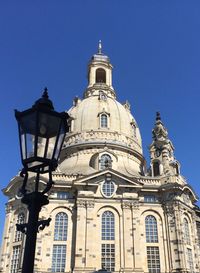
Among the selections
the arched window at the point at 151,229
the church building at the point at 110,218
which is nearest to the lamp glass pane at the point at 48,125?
the church building at the point at 110,218

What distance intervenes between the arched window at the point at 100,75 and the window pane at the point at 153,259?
35.3 metres

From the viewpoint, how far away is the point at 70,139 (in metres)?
49.5

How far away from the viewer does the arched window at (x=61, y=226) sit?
1471 inches

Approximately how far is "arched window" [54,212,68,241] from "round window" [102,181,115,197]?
531 centimetres

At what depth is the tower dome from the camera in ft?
146

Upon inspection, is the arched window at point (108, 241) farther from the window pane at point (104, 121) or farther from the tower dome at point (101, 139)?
the window pane at point (104, 121)

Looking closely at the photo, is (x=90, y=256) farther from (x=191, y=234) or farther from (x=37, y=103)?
(x=37, y=103)

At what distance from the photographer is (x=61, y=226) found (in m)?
38.1

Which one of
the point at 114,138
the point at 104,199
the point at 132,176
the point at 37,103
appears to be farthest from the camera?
the point at 114,138

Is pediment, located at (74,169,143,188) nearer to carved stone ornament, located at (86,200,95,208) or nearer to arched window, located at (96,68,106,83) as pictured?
carved stone ornament, located at (86,200,95,208)

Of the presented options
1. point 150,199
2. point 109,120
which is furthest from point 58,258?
point 109,120

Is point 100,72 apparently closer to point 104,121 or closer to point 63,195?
point 104,121

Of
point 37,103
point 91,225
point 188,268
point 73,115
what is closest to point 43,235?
point 91,225

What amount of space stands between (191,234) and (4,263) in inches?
861
